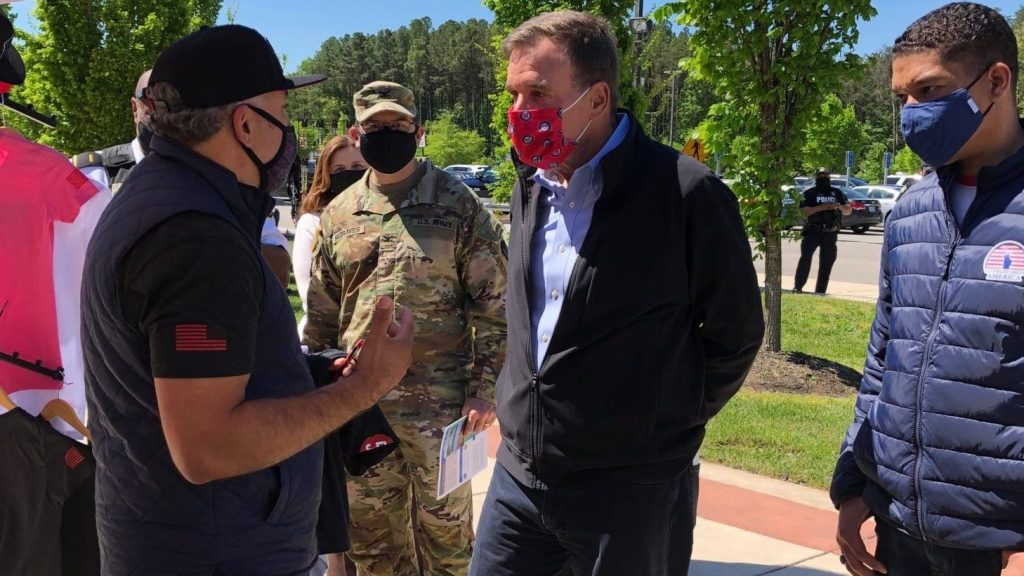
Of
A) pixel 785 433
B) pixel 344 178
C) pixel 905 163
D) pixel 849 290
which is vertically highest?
pixel 344 178

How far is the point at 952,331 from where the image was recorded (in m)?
2.12

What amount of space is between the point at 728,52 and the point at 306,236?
197 inches

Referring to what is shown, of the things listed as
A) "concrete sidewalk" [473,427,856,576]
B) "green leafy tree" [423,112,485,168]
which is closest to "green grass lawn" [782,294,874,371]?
"concrete sidewalk" [473,427,856,576]

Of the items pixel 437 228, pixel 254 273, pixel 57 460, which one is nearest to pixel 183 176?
pixel 254 273

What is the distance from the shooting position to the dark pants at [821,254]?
13148 mm

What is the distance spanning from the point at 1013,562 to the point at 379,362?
1567 millimetres

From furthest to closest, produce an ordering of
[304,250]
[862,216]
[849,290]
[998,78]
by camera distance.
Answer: [862,216]
[849,290]
[304,250]
[998,78]

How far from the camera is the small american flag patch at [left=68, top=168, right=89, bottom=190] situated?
2811 millimetres

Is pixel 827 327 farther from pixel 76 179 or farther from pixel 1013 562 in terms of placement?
pixel 76 179

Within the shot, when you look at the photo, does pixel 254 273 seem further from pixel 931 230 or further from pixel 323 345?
pixel 323 345

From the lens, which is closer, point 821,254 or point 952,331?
point 952,331

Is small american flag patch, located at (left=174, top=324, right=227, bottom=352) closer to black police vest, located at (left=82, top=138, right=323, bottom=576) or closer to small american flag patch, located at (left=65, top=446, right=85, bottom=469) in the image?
black police vest, located at (left=82, top=138, right=323, bottom=576)


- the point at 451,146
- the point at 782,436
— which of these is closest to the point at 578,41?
the point at 782,436

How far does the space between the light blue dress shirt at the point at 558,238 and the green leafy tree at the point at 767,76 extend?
568 cm
